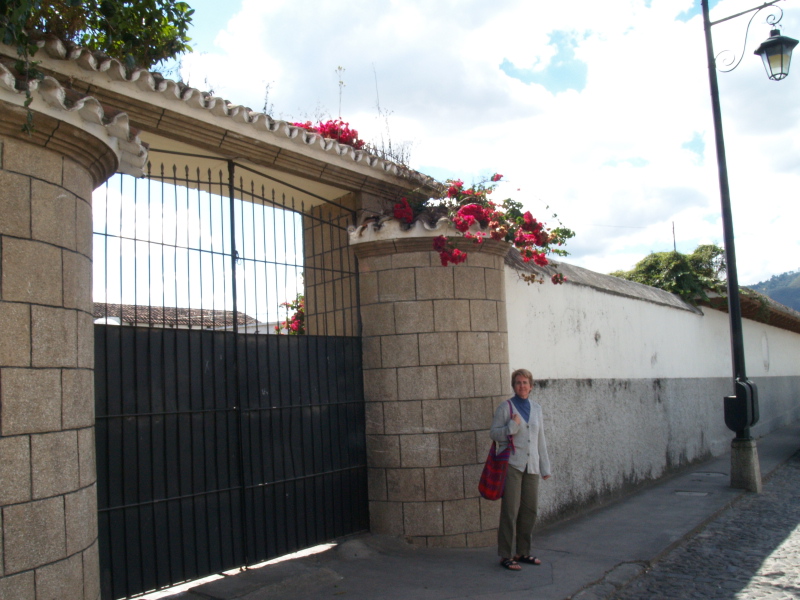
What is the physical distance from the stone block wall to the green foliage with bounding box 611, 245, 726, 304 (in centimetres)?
1160

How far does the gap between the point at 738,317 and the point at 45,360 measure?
8283 millimetres

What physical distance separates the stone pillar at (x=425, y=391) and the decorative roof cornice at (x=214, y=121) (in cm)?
71

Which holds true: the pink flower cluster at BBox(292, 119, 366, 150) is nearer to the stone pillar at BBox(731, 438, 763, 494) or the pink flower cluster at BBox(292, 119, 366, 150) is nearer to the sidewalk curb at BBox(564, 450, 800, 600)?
the sidewalk curb at BBox(564, 450, 800, 600)

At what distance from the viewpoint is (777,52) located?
29.2 feet

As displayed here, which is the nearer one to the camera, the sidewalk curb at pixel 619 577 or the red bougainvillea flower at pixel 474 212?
the sidewalk curb at pixel 619 577

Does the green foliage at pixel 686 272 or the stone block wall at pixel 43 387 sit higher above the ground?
the green foliage at pixel 686 272

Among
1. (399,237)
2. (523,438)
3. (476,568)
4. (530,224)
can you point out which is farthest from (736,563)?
(399,237)

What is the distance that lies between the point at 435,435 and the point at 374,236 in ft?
6.09

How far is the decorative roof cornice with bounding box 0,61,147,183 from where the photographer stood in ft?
11.3

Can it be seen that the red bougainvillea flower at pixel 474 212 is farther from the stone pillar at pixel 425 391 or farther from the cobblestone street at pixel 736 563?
the cobblestone street at pixel 736 563

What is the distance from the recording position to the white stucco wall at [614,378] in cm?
745

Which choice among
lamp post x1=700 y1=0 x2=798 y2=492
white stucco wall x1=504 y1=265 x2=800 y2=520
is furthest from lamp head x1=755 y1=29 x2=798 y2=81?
white stucco wall x1=504 y1=265 x2=800 y2=520

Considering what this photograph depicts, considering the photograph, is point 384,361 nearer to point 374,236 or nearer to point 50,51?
point 374,236

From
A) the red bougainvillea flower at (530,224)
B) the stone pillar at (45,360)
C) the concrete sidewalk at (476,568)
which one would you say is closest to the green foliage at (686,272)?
the concrete sidewalk at (476,568)
